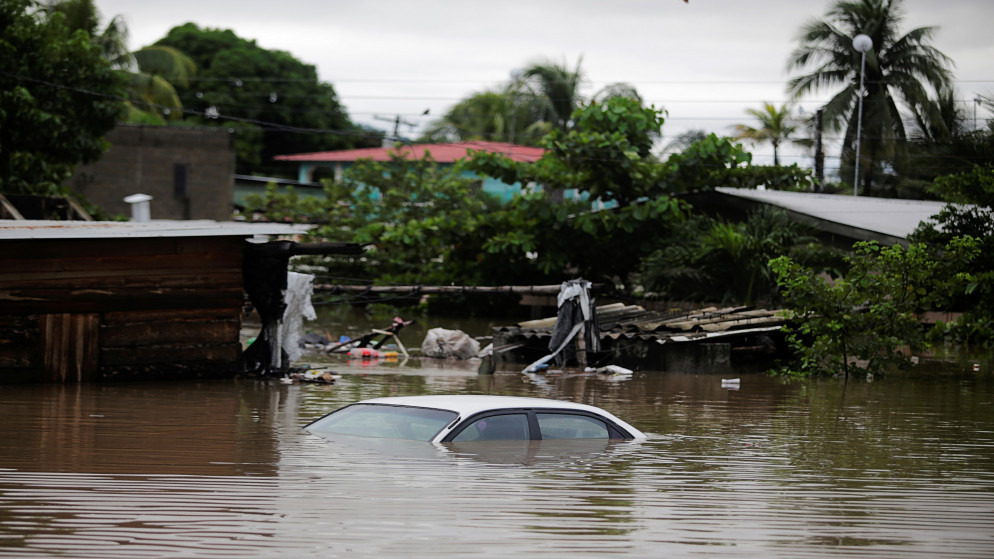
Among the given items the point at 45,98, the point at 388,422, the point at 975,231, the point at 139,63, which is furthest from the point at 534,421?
the point at 139,63

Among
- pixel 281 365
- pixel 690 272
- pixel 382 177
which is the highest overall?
pixel 382 177

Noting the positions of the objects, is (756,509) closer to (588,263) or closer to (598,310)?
(598,310)

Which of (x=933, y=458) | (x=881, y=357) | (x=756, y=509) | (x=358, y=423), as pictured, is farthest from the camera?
(x=881, y=357)

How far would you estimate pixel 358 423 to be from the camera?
33.9 feet

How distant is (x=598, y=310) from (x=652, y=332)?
92.4 inches

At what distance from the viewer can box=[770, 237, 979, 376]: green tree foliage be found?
19953 millimetres

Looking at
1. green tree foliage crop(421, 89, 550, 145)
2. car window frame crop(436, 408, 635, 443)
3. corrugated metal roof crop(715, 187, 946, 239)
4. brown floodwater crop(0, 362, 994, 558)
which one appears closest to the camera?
brown floodwater crop(0, 362, 994, 558)

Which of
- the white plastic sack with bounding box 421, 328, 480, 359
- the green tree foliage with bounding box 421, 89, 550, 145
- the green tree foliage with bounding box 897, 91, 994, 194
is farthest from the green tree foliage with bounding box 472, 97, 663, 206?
the green tree foliage with bounding box 421, 89, 550, 145

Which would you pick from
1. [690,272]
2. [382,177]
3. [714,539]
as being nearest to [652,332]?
[690,272]

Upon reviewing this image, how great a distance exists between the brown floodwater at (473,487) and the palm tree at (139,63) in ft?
112

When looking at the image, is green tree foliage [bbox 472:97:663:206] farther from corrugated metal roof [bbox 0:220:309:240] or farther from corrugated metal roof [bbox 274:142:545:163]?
corrugated metal roof [bbox 274:142:545:163]

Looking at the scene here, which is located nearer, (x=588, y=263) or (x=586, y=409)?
(x=586, y=409)

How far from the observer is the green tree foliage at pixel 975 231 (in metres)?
21.3

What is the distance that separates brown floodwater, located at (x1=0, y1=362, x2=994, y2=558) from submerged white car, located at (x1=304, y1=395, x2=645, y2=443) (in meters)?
0.16
